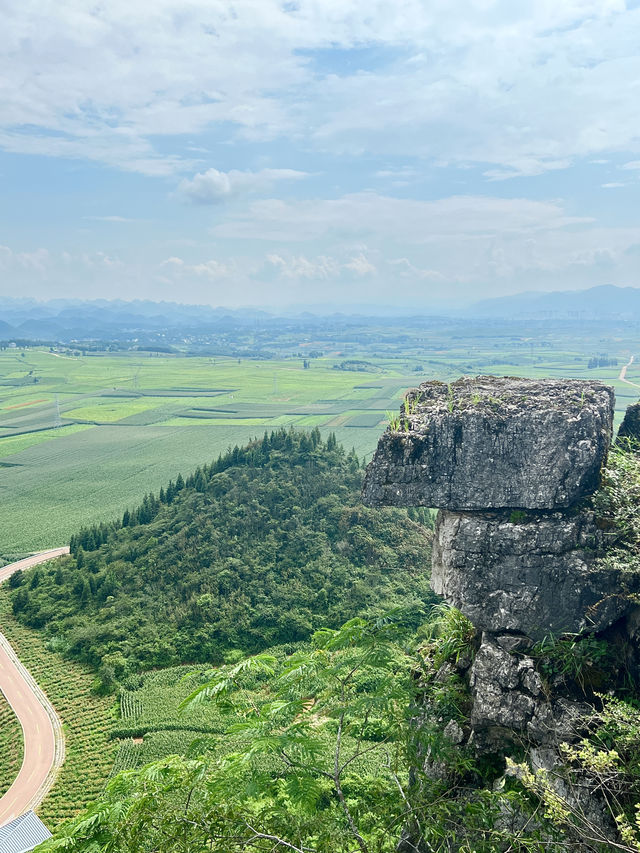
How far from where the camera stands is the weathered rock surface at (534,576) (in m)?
13.1

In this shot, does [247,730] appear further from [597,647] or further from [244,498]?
[244,498]

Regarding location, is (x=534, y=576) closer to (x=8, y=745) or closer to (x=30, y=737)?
(x=30, y=737)

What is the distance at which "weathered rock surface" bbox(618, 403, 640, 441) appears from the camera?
51.3 feet

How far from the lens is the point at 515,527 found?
13844mm

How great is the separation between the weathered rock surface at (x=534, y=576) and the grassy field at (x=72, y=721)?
26027 mm

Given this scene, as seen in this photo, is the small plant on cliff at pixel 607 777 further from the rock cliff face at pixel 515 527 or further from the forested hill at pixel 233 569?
the forested hill at pixel 233 569

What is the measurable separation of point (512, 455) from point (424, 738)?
7170mm

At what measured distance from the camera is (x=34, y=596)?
48.2 m

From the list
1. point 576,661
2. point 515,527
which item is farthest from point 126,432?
point 576,661

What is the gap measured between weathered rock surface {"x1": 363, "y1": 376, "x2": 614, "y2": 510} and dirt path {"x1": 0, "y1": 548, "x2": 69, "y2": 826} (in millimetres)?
27862

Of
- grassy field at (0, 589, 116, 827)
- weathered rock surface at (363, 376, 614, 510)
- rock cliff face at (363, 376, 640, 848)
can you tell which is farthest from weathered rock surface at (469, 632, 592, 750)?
grassy field at (0, 589, 116, 827)

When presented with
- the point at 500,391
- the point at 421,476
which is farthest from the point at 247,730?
the point at 500,391

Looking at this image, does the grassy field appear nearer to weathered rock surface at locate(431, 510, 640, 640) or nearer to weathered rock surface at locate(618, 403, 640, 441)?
weathered rock surface at locate(431, 510, 640, 640)

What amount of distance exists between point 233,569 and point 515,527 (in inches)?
1382
